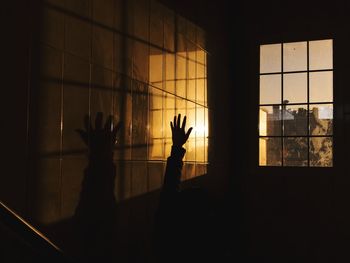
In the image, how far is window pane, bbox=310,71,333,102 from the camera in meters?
4.08

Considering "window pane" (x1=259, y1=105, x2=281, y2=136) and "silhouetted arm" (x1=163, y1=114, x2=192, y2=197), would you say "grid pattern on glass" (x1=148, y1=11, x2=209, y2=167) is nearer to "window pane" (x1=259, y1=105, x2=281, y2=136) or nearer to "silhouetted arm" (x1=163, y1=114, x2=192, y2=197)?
"silhouetted arm" (x1=163, y1=114, x2=192, y2=197)

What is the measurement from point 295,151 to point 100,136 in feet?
9.20

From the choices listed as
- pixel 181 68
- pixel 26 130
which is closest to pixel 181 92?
pixel 181 68

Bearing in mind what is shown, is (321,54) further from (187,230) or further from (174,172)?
(187,230)

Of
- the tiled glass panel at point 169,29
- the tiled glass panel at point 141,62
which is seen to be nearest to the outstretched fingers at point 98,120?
the tiled glass panel at point 141,62

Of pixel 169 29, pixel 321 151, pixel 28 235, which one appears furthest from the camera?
pixel 321 151

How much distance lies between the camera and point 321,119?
13.5 ft

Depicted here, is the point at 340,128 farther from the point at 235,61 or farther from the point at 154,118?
the point at 154,118

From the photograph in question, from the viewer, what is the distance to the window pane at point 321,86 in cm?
408

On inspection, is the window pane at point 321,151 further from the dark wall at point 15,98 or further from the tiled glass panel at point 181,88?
the dark wall at point 15,98

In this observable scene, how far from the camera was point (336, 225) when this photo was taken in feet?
12.9

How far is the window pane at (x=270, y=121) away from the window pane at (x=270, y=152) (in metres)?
0.07

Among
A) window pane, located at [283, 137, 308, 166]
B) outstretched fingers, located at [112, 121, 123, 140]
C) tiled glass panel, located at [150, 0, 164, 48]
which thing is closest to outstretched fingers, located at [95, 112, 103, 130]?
outstretched fingers, located at [112, 121, 123, 140]

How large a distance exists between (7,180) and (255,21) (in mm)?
3563
